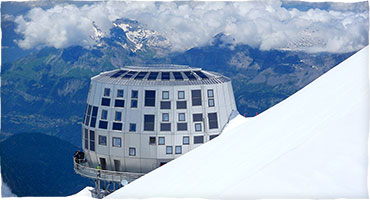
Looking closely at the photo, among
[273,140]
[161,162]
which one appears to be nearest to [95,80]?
[161,162]

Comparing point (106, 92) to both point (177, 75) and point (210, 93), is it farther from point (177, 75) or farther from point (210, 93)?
point (210, 93)

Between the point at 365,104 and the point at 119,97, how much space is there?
50.1 m

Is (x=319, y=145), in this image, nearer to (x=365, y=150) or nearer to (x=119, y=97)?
(x=365, y=150)

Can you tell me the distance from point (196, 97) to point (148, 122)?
5.17 meters

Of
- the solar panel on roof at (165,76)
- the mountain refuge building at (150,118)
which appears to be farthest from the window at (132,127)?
the solar panel on roof at (165,76)

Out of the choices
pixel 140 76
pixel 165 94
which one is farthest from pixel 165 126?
pixel 140 76

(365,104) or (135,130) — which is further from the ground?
(365,104)

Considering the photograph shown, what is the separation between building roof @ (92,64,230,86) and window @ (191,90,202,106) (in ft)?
3.12

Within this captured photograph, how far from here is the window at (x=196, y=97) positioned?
200 feet

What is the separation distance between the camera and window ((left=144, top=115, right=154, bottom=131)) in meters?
60.5

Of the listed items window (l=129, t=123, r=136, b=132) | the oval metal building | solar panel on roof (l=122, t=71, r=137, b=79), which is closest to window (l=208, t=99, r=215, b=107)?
the oval metal building

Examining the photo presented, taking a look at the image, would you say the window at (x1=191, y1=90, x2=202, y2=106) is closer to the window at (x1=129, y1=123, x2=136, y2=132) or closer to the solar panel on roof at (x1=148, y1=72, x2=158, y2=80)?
the solar panel on roof at (x1=148, y1=72, x2=158, y2=80)

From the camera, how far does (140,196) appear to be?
38.6ft

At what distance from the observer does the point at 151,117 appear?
6053cm
